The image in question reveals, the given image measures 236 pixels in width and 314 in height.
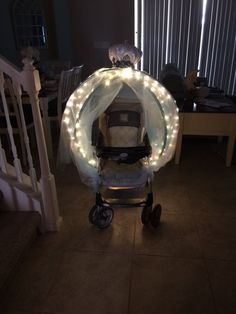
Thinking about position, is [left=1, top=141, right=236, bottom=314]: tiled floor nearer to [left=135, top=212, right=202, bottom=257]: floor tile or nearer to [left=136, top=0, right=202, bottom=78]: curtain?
[left=135, top=212, right=202, bottom=257]: floor tile

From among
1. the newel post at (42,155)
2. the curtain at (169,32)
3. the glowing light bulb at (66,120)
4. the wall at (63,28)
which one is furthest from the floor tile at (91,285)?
the wall at (63,28)

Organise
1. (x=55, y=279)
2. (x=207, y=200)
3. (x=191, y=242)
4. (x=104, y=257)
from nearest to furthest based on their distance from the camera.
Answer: (x=55, y=279)
(x=104, y=257)
(x=191, y=242)
(x=207, y=200)

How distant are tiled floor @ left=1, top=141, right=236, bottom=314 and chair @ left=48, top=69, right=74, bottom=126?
1262 millimetres

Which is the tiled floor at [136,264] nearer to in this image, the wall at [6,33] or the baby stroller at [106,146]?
the baby stroller at [106,146]

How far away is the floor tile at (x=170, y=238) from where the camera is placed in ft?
5.73

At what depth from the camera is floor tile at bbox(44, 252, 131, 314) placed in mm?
1407

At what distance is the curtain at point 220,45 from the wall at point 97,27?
1.47m

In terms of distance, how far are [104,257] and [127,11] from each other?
4712mm

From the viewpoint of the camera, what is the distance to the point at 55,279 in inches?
61.8

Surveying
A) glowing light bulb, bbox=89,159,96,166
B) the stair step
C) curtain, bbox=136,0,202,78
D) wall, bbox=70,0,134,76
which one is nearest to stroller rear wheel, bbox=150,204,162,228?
glowing light bulb, bbox=89,159,96,166

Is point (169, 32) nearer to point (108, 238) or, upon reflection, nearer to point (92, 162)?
point (92, 162)

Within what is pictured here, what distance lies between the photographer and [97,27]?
5.08 m

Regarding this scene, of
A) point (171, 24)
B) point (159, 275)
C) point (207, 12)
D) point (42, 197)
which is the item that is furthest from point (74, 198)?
point (207, 12)

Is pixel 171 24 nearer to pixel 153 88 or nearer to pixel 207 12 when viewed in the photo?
pixel 207 12
